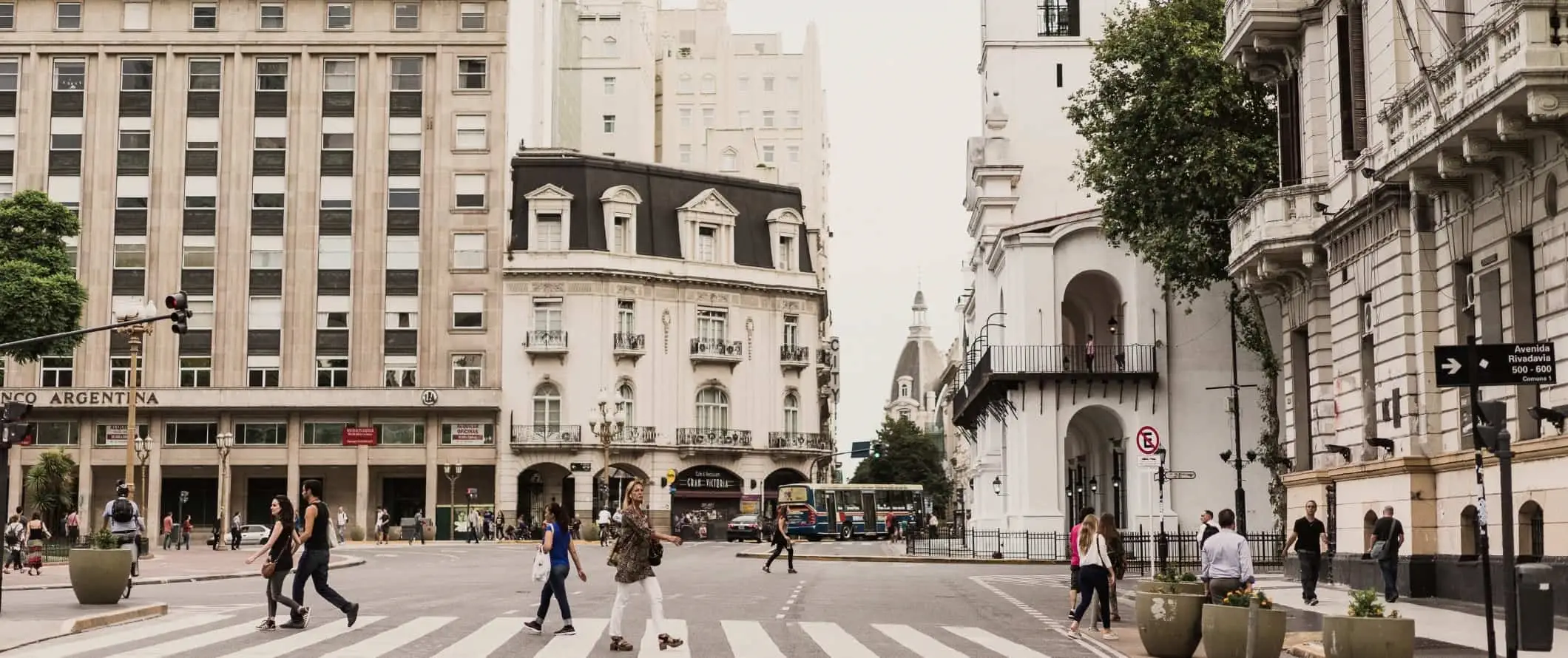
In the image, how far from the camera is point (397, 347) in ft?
261

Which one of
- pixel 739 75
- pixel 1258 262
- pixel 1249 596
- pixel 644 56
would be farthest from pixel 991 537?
pixel 739 75

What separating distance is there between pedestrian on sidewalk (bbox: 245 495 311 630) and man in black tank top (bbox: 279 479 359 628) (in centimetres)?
12

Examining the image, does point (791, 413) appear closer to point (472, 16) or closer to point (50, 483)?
point (472, 16)

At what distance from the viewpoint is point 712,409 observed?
8406 centimetres

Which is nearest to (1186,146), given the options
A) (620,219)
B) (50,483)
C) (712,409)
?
(620,219)

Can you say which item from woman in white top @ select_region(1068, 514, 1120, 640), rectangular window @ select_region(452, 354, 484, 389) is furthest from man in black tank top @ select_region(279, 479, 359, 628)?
rectangular window @ select_region(452, 354, 484, 389)

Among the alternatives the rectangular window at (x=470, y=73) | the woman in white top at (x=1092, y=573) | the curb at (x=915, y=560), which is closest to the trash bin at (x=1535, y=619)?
the woman in white top at (x=1092, y=573)

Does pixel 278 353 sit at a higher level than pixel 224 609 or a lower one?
higher

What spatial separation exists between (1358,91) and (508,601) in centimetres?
1559

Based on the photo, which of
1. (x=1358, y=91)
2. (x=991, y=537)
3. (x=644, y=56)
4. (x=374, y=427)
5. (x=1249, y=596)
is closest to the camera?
(x=1249, y=596)

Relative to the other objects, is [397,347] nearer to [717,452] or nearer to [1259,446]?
[717,452]

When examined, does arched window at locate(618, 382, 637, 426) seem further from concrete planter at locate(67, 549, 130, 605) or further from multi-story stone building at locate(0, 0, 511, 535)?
concrete planter at locate(67, 549, 130, 605)

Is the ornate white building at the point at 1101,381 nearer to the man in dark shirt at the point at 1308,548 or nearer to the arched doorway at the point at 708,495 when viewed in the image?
the man in dark shirt at the point at 1308,548

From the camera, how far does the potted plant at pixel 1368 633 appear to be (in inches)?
588
